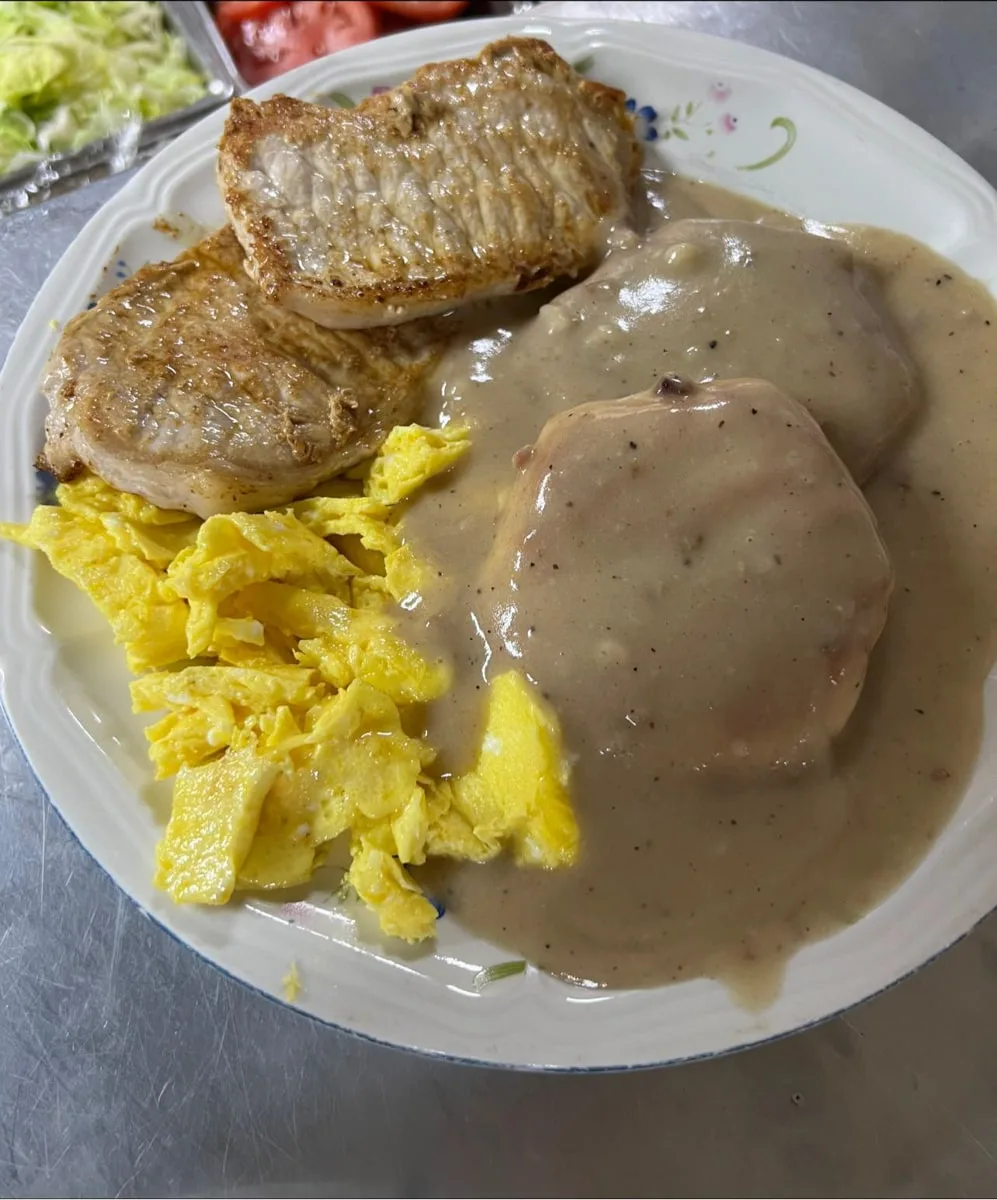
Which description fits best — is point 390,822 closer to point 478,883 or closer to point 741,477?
point 478,883

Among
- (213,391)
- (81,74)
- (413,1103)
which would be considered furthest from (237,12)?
(413,1103)

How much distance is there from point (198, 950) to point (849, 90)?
106 inches

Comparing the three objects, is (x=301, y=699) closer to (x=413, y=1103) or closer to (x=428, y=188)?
(x=413, y=1103)

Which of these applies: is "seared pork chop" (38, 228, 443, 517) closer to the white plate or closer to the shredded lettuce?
the white plate

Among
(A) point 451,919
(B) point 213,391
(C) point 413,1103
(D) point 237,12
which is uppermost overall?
(D) point 237,12

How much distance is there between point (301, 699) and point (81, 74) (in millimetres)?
2692

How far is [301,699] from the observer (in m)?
1.94

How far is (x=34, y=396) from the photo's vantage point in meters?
2.25

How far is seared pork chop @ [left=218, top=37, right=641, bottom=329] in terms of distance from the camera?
2248 millimetres

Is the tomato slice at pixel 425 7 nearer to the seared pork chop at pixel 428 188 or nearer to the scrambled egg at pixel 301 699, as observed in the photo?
the seared pork chop at pixel 428 188

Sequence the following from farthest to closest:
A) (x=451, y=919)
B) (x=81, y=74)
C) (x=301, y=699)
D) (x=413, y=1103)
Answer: (x=81, y=74)
(x=413, y=1103)
(x=301, y=699)
(x=451, y=919)

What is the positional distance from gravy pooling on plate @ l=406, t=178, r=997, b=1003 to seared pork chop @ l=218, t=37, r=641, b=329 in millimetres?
156

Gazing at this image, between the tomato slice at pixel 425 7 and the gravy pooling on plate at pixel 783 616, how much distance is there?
1.63 m

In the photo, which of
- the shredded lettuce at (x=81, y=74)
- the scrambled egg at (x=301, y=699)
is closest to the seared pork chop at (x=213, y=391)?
the scrambled egg at (x=301, y=699)
